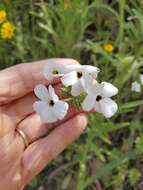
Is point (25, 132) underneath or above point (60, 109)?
underneath

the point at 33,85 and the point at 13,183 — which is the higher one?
the point at 33,85

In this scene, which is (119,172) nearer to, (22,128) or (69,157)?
(69,157)

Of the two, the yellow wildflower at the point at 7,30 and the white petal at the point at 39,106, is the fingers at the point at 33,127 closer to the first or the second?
the white petal at the point at 39,106

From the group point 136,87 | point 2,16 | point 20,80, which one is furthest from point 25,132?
point 2,16

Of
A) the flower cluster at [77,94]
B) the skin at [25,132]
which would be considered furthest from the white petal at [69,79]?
the skin at [25,132]

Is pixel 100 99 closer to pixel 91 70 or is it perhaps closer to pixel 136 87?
pixel 91 70

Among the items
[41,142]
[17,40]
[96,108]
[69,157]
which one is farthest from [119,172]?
[17,40]
